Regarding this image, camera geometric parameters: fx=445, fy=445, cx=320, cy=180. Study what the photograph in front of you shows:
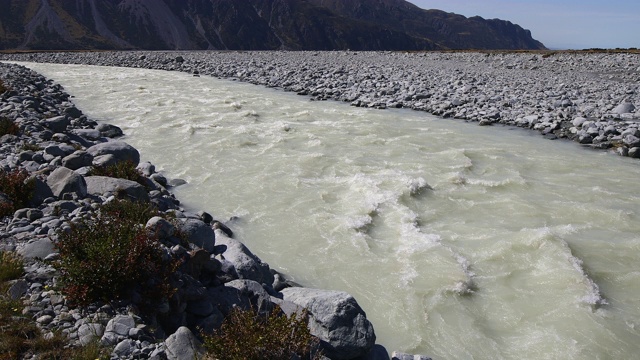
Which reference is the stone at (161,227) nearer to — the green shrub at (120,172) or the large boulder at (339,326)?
the large boulder at (339,326)

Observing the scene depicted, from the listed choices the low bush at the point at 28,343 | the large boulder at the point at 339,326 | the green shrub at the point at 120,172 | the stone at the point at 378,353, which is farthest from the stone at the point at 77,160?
the stone at the point at 378,353

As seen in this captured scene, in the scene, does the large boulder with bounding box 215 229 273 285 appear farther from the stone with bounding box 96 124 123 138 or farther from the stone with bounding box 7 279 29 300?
the stone with bounding box 96 124 123 138

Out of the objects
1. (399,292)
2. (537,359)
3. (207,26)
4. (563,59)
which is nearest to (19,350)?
(399,292)

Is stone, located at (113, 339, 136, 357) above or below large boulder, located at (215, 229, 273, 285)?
above

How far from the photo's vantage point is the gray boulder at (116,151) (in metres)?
9.88

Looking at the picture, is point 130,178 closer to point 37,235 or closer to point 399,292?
point 37,235

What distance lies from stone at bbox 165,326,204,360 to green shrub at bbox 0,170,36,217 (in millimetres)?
3734

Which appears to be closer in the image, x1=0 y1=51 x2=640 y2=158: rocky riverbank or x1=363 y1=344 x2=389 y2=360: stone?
x1=363 y1=344 x2=389 y2=360: stone

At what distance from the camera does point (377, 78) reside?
27.2 meters

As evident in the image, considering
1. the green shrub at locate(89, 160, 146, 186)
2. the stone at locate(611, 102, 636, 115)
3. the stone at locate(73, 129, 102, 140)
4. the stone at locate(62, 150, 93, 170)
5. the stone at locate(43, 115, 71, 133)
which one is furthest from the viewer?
the stone at locate(611, 102, 636, 115)

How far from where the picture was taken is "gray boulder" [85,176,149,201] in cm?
735

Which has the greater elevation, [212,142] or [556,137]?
[556,137]

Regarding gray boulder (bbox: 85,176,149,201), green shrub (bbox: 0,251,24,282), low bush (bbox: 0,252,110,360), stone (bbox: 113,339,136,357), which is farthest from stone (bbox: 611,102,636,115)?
green shrub (bbox: 0,251,24,282)

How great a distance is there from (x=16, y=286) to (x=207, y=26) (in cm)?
17841
